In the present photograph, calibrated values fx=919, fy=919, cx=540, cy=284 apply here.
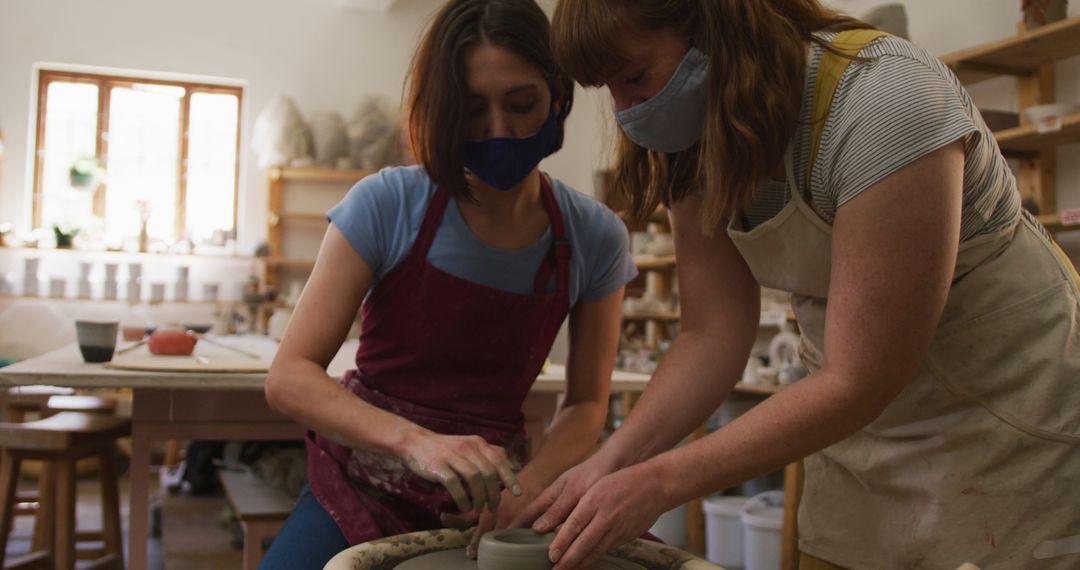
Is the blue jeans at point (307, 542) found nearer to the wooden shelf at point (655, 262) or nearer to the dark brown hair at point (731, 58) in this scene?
the dark brown hair at point (731, 58)

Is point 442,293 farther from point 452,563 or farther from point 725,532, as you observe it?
point 725,532

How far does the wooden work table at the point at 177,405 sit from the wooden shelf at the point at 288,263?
15.1ft

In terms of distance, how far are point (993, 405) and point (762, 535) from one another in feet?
9.22

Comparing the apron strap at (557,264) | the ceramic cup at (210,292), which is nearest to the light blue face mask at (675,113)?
the apron strap at (557,264)

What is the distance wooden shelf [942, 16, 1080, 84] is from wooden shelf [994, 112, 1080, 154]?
282 mm

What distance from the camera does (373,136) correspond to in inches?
278

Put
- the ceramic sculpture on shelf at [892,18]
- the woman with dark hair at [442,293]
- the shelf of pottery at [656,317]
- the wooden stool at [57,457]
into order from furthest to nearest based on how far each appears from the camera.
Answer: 1. the shelf of pottery at [656,317]
2. the ceramic sculpture on shelf at [892,18]
3. the wooden stool at [57,457]
4. the woman with dark hair at [442,293]

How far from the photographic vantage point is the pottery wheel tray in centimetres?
113

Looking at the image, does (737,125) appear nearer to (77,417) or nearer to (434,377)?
(434,377)

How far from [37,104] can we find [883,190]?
7364 millimetres

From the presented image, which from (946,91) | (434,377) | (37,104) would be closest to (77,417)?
(434,377)

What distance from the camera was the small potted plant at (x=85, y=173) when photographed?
6766mm

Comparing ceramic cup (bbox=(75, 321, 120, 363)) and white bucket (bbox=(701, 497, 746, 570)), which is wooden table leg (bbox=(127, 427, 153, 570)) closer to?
ceramic cup (bbox=(75, 321, 120, 363))

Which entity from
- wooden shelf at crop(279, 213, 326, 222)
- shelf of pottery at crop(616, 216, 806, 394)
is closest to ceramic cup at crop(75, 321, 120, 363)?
shelf of pottery at crop(616, 216, 806, 394)
